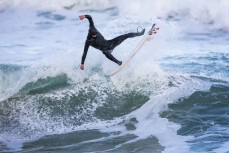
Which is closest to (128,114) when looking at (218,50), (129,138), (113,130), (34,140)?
(113,130)

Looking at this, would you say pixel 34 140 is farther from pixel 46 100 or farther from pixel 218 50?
pixel 218 50

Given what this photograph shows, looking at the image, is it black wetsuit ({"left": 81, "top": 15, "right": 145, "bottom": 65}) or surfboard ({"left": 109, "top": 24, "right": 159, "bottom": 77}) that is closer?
black wetsuit ({"left": 81, "top": 15, "right": 145, "bottom": 65})

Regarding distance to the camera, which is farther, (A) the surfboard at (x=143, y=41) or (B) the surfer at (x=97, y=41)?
(A) the surfboard at (x=143, y=41)

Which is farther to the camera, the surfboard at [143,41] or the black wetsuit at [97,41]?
the surfboard at [143,41]

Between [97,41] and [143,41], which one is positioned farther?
[143,41]

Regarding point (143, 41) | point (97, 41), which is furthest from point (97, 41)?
point (143, 41)

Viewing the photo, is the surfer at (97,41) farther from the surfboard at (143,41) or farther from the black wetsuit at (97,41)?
the surfboard at (143,41)

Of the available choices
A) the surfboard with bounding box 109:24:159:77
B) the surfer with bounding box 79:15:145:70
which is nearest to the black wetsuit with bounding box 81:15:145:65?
the surfer with bounding box 79:15:145:70

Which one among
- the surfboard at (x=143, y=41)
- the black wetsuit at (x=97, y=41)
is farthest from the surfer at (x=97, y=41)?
the surfboard at (x=143, y=41)

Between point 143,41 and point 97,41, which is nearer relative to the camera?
point 97,41

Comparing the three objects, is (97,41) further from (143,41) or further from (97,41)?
(143,41)

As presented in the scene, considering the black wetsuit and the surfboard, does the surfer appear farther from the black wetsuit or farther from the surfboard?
the surfboard

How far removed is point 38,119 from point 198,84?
5.60 metres

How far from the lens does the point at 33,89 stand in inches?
495
